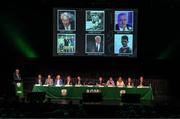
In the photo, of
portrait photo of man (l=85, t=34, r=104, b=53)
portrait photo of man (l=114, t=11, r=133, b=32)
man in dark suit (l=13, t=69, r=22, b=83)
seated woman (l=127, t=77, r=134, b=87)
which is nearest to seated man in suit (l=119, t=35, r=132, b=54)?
portrait photo of man (l=114, t=11, r=133, b=32)

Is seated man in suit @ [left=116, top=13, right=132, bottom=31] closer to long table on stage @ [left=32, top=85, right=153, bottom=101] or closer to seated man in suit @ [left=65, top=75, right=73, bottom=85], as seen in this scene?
long table on stage @ [left=32, top=85, right=153, bottom=101]

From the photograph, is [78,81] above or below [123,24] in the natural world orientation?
below

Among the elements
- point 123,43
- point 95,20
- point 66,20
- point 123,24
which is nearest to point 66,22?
point 66,20

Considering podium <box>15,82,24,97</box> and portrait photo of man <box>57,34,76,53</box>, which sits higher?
portrait photo of man <box>57,34,76,53</box>

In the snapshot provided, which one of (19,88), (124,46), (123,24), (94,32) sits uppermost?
(123,24)

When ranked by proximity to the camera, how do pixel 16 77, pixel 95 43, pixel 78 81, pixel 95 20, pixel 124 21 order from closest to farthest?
pixel 78 81 → pixel 16 77 → pixel 124 21 → pixel 95 20 → pixel 95 43

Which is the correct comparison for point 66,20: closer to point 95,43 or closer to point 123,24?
point 95,43

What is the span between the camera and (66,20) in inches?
728

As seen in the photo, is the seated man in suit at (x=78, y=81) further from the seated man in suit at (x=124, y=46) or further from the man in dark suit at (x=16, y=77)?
the man in dark suit at (x=16, y=77)

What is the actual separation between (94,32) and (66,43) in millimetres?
1160

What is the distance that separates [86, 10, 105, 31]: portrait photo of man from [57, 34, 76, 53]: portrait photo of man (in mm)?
729

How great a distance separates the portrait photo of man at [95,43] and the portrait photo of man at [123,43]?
0.54 m

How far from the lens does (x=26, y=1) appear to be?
18828mm

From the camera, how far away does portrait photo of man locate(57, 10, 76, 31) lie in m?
18.5
